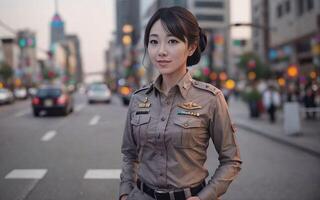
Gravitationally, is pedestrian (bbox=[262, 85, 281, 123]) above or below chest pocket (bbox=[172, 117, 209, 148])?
below

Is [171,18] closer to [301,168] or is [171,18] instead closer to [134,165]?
[134,165]

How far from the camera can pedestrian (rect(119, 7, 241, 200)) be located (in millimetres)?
2758

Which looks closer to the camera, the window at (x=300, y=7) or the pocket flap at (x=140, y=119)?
the pocket flap at (x=140, y=119)

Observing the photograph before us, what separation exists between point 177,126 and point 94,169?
715 cm

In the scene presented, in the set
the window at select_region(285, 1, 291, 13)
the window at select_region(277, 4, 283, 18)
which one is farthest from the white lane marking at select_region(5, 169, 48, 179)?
the window at select_region(277, 4, 283, 18)

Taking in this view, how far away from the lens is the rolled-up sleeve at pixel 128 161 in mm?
3000

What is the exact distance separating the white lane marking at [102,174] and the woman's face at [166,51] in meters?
6.17

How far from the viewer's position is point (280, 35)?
60.5 metres

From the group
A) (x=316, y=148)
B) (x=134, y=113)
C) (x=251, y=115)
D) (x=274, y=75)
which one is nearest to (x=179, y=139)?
(x=134, y=113)

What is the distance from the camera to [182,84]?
2.85m

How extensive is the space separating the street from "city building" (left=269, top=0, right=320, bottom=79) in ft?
113

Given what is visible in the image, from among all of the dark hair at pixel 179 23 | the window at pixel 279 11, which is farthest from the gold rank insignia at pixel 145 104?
the window at pixel 279 11

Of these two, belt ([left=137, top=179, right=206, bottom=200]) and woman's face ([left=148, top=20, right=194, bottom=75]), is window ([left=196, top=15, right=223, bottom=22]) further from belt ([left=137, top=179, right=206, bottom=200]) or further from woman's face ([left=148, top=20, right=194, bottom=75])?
belt ([left=137, top=179, right=206, bottom=200])

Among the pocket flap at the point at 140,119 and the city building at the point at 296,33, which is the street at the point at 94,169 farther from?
the city building at the point at 296,33
